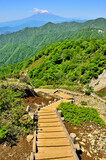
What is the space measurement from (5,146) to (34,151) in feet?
5.39

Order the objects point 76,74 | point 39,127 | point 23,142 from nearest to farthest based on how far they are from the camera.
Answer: point 23,142, point 39,127, point 76,74

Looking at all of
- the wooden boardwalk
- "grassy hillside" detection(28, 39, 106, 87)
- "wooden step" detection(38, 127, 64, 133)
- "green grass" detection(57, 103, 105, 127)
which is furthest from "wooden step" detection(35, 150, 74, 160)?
"grassy hillside" detection(28, 39, 106, 87)

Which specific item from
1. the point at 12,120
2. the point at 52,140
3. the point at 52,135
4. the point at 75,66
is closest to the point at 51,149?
the point at 52,140

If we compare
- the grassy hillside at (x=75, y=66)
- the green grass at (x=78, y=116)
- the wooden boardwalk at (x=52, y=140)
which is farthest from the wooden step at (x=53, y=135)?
the grassy hillside at (x=75, y=66)

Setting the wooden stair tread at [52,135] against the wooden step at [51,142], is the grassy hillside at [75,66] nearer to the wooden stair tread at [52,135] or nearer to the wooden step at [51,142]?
the wooden stair tread at [52,135]

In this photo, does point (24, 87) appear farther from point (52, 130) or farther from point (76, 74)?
point (76, 74)

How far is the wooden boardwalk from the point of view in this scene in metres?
6.05

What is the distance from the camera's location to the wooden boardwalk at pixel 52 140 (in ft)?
19.9

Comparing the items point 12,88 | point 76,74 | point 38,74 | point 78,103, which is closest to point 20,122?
point 12,88

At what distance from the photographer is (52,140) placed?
7105mm

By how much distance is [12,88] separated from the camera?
12.6 metres

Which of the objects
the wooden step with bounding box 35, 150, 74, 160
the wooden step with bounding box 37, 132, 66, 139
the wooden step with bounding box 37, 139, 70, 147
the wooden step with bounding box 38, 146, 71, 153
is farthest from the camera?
the wooden step with bounding box 37, 132, 66, 139

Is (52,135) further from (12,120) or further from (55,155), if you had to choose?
(12,120)

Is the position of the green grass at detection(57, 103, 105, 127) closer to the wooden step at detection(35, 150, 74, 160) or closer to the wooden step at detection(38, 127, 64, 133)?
the wooden step at detection(38, 127, 64, 133)
